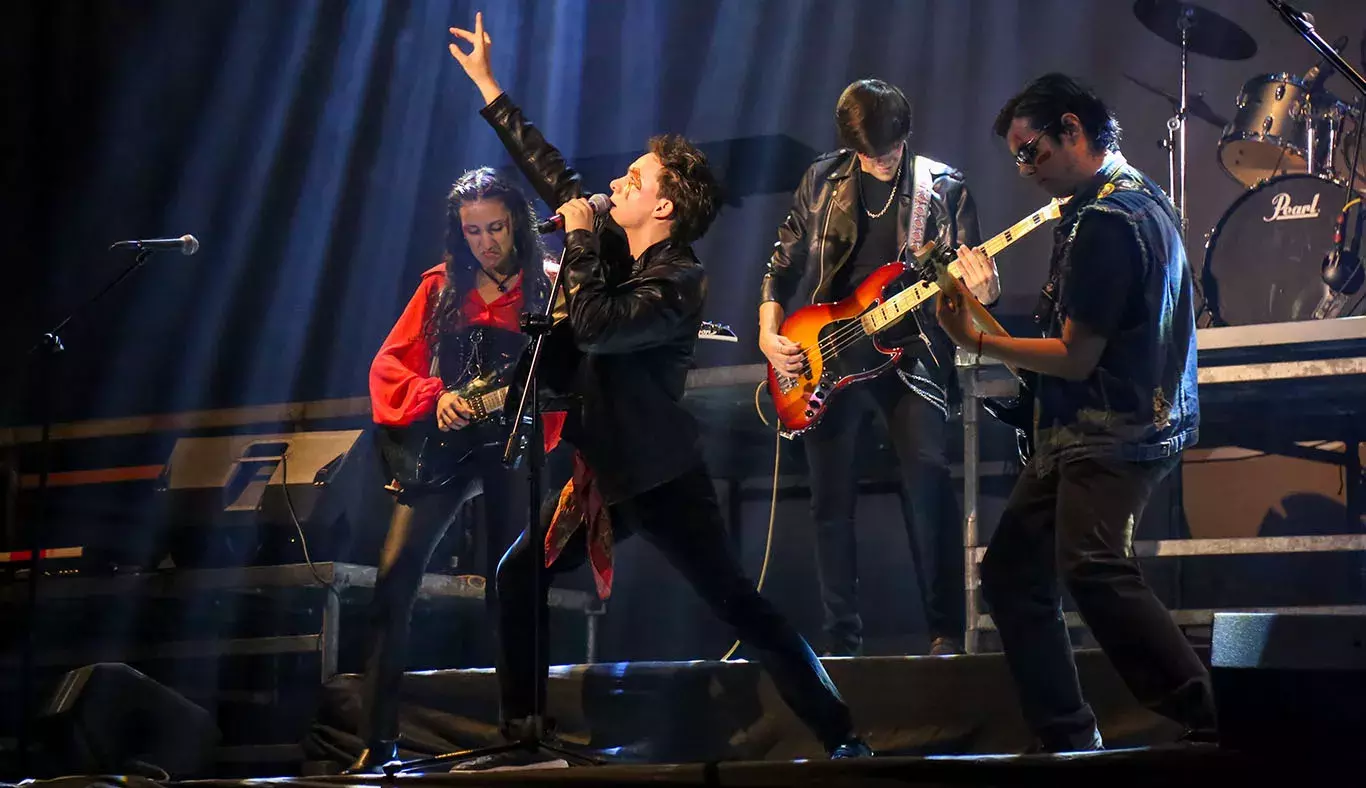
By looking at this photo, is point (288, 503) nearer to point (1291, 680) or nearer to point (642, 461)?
point (642, 461)

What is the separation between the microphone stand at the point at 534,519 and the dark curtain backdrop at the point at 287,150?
3.99 meters

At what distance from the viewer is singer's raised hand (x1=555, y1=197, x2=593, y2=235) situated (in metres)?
→ 3.89

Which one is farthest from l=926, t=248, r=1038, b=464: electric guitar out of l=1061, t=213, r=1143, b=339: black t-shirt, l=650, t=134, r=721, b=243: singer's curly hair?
l=650, t=134, r=721, b=243: singer's curly hair

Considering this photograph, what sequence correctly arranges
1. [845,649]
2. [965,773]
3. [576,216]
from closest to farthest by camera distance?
1. [965,773]
2. [576,216]
3. [845,649]

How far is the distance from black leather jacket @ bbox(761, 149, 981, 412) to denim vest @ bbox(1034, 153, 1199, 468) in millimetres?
1534

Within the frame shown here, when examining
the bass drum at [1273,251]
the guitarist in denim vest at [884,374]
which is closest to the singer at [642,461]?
the guitarist in denim vest at [884,374]

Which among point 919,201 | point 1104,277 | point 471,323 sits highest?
point 919,201

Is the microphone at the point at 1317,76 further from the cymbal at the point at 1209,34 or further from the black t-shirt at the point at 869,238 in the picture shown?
the black t-shirt at the point at 869,238

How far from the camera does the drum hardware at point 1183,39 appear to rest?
6641 millimetres

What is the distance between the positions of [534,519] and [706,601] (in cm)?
53

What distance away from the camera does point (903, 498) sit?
518 centimetres

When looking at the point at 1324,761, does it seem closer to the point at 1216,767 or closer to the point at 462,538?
the point at 1216,767

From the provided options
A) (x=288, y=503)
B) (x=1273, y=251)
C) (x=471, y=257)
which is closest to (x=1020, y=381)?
(x=471, y=257)

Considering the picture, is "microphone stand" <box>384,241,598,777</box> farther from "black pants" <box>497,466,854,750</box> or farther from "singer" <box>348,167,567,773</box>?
"singer" <box>348,167,567,773</box>
